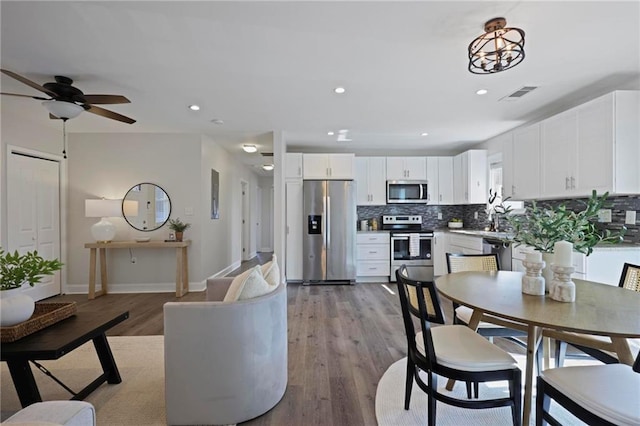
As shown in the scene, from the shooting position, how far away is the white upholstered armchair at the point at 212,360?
65.7 inches

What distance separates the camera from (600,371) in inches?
52.3

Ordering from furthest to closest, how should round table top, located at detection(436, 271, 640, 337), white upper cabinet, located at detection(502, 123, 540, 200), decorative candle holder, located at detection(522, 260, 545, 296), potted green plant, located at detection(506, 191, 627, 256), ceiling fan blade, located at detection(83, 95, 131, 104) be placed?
white upper cabinet, located at detection(502, 123, 540, 200) < ceiling fan blade, located at detection(83, 95, 131, 104) < decorative candle holder, located at detection(522, 260, 545, 296) < potted green plant, located at detection(506, 191, 627, 256) < round table top, located at detection(436, 271, 640, 337)

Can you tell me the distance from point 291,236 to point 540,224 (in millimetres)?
3908

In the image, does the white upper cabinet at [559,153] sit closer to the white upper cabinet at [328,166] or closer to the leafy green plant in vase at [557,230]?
the leafy green plant in vase at [557,230]

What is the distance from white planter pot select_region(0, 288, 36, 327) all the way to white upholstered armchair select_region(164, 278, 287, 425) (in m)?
0.85

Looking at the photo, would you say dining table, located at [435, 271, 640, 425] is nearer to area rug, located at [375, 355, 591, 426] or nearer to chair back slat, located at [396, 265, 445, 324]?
chair back slat, located at [396, 265, 445, 324]

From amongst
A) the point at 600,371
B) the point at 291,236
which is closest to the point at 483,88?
the point at 600,371

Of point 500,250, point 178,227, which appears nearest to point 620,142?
point 500,250

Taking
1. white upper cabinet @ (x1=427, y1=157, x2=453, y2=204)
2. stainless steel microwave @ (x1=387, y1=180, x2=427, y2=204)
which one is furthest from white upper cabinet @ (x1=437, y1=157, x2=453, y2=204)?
stainless steel microwave @ (x1=387, y1=180, x2=427, y2=204)

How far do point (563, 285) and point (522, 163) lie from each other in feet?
9.43

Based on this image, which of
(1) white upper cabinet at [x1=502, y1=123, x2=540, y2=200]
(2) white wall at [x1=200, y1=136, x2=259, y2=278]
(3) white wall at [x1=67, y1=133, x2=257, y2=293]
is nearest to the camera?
(1) white upper cabinet at [x1=502, y1=123, x2=540, y2=200]

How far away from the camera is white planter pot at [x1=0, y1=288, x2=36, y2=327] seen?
172cm

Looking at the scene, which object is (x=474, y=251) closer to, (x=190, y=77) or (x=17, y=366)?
(x=190, y=77)

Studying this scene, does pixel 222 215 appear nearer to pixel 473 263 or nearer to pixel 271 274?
pixel 271 274
